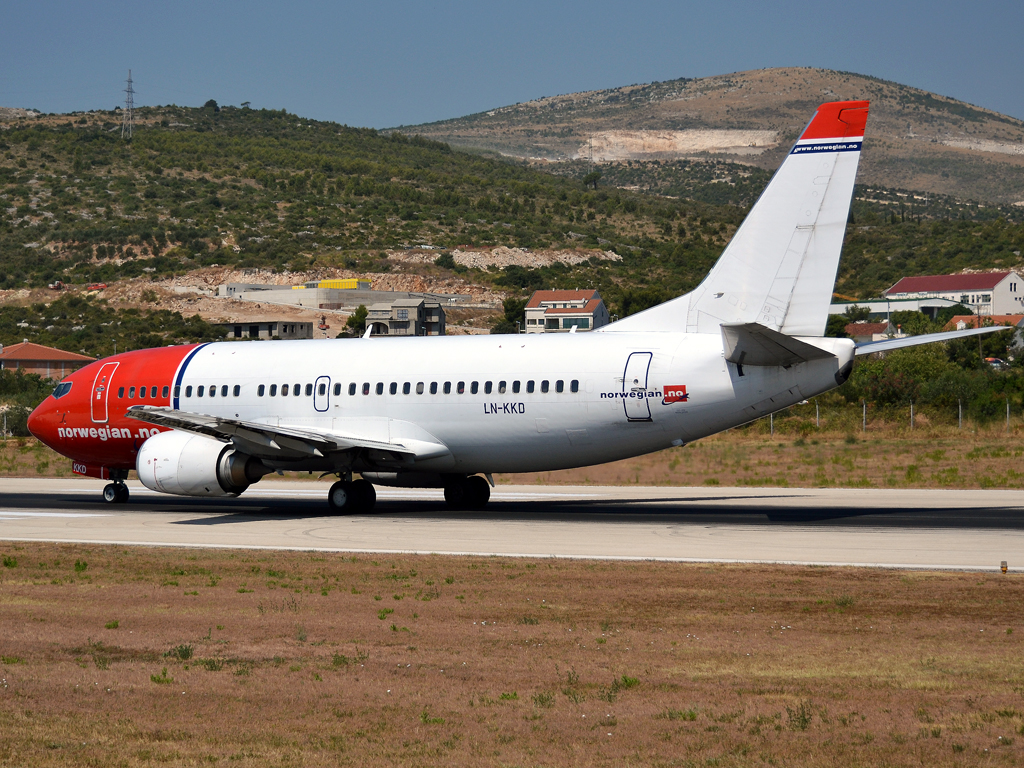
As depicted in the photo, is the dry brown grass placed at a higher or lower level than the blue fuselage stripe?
lower

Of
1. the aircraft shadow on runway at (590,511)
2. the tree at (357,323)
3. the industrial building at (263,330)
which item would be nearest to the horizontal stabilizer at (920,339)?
the aircraft shadow on runway at (590,511)

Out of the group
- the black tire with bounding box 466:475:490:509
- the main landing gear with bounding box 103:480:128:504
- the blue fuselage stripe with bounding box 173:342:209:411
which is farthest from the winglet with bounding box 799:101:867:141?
the main landing gear with bounding box 103:480:128:504

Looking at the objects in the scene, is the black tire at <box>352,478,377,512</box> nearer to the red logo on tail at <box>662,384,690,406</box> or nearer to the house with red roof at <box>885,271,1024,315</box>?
the red logo on tail at <box>662,384,690,406</box>

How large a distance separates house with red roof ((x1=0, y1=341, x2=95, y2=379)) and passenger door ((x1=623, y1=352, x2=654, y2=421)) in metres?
77.4

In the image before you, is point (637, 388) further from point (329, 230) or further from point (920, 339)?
point (329, 230)

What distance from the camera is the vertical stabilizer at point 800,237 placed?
943 inches

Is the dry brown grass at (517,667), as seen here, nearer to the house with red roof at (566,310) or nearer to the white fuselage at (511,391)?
the white fuselage at (511,391)

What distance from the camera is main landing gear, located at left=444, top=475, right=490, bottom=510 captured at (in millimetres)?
29609

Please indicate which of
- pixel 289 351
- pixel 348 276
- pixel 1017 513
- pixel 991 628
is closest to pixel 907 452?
pixel 1017 513

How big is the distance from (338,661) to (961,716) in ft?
19.0

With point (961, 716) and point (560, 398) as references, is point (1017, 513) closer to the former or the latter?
point (560, 398)

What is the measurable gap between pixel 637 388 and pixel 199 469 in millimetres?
10665

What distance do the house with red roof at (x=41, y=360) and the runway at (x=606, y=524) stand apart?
2479 inches

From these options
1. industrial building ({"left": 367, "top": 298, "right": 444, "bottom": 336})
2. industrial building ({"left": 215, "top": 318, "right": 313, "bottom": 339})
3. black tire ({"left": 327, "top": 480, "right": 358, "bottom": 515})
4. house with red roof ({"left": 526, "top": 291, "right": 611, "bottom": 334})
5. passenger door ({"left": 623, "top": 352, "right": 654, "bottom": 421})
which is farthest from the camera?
house with red roof ({"left": 526, "top": 291, "right": 611, "bottom": 334})
